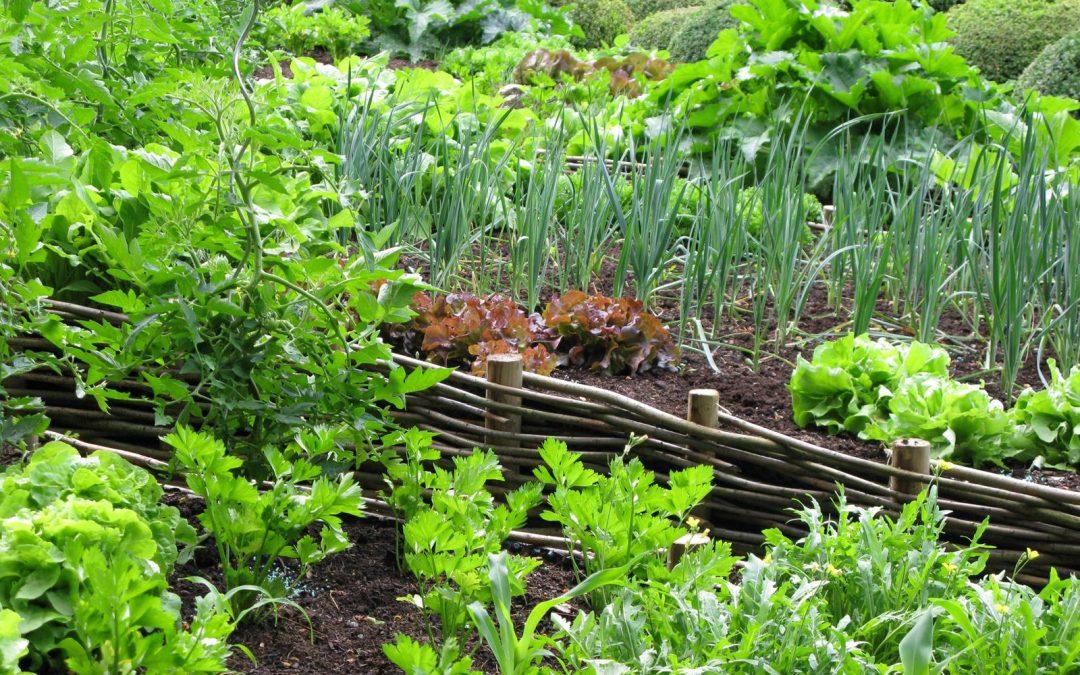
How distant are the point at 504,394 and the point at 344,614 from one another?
746 mm

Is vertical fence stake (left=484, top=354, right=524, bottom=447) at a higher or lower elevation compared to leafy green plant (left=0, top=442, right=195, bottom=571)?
lower

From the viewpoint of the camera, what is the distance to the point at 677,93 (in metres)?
5.47

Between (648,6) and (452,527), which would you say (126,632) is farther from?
(648,6)

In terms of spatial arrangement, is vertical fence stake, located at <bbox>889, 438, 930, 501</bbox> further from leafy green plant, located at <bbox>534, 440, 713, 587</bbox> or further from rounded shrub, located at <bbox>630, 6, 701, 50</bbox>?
rounded shrub, located at <bbox>630, 6, 701, 50</bbox>

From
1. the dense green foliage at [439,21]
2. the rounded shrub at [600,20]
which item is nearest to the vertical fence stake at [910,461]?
the dense green foliage at [439,21]

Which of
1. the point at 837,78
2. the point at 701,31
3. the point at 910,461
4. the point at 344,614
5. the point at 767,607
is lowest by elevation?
the point at 344,614

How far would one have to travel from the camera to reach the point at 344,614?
196 cm

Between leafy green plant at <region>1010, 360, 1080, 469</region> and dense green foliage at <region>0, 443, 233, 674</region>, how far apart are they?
6.22ft

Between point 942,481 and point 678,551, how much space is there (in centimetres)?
59

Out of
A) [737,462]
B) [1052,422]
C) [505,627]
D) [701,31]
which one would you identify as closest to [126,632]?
[505,627]

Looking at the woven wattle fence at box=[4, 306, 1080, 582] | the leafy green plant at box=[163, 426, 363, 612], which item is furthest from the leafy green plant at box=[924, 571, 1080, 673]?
the leafy green plant at box=[163, 426, 363, 612]

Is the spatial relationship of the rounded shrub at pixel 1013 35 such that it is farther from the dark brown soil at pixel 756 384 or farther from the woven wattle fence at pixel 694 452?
the woven wattle fence at pixel 694 452

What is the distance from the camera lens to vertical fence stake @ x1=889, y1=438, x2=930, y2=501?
231 cm

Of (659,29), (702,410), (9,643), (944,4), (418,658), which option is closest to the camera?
(9,643)
